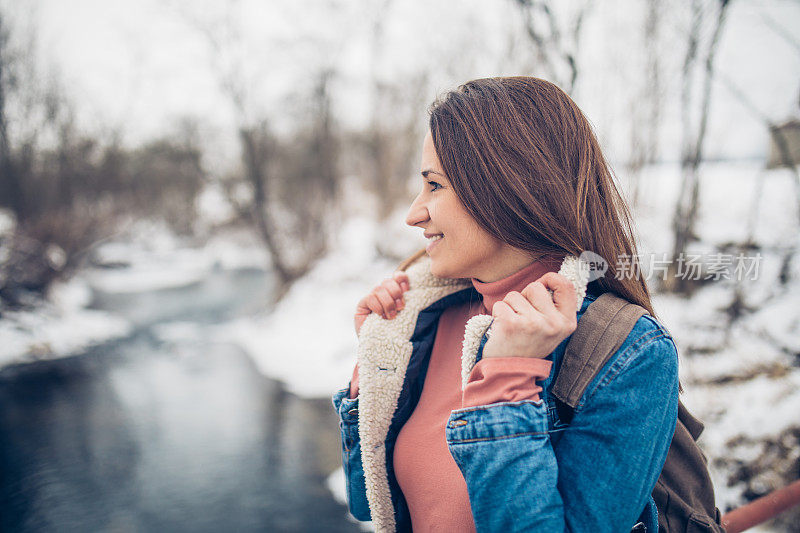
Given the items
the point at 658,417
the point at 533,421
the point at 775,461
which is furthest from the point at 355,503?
the point at 775,461

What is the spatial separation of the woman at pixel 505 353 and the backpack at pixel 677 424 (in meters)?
0.02

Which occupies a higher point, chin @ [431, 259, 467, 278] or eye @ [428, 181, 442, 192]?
eye @ [428, 181, 442, 192]

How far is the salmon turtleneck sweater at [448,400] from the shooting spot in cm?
83

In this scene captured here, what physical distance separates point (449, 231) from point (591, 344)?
0.40 m

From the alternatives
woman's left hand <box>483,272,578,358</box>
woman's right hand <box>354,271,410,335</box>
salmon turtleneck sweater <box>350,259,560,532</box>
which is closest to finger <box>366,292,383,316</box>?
woman's right hand <box>354,271,410,335</box>

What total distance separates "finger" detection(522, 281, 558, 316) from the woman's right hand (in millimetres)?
481

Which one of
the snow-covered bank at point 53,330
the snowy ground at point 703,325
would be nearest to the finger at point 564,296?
the snowy ground at point 703,325

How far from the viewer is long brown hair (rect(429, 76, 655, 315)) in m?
0.97

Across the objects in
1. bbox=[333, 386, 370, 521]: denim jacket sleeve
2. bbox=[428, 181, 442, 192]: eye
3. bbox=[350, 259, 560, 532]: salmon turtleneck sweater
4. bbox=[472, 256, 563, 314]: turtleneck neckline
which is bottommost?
bbox=[333, 386, 370, 521]: denim jacket sleeve

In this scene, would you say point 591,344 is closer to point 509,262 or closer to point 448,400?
point 509,262

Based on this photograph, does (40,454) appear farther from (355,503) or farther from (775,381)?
(775,381)

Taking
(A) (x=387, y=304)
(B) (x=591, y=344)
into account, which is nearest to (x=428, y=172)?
(A) (x=387, y=304)

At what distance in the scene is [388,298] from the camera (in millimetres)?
1256

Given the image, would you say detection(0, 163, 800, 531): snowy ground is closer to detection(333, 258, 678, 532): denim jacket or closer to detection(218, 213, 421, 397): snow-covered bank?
detection(218, 213, 421, 397): snow-covered bank
